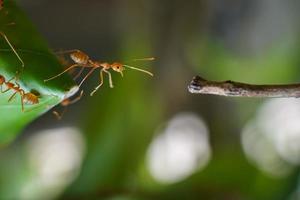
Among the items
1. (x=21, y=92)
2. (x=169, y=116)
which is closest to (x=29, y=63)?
(x=21, y=92)

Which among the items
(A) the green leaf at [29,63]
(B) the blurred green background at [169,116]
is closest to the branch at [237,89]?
(A) the green leaf at [29,63]

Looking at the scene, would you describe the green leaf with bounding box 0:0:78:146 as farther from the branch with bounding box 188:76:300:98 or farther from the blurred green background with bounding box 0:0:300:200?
the blurred green background with bounding box 0:0:300:200

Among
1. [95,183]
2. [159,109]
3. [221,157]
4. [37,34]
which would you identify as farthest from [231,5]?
[37,34]

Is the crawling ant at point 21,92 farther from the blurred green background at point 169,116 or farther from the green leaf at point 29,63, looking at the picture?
the blurred green background at point 169,116

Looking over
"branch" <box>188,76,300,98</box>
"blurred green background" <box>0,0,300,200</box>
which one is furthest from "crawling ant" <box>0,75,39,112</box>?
"blurred green background" <box>0,0,300,200</box>

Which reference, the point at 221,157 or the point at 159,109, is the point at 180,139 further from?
the point at 221,157

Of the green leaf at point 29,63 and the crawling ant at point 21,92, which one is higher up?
the green leaf at point 29,63

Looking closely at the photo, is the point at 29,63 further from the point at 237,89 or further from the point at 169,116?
the point at 169,116
